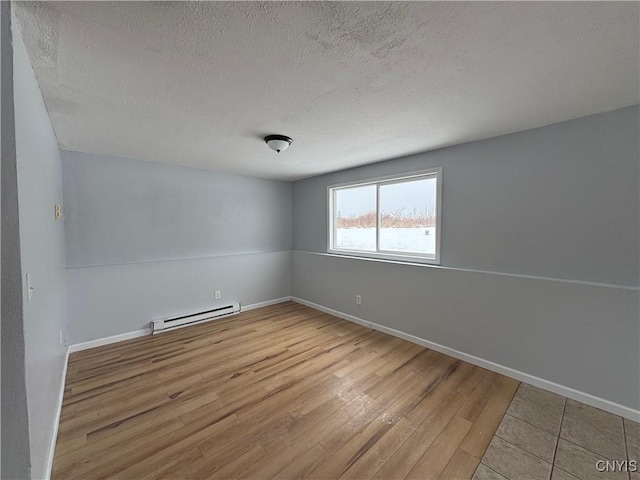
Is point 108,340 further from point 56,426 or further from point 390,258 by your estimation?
point 390,258

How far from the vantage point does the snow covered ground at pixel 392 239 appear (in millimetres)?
3148

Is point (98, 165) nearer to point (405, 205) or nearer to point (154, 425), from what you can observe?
point (154, 425)

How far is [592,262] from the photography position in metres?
2.08

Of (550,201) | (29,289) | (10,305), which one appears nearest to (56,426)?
(29,289)

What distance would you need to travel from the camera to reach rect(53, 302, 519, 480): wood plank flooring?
1535 mm

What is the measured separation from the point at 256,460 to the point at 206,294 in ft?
9.20

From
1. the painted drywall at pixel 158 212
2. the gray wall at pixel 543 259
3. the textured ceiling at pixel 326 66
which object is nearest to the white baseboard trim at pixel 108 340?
the painted drywall at pixel 158 212

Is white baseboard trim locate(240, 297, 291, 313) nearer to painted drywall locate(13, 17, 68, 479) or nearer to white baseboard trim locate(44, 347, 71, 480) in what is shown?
white baseboard trim locate(44, 347, 71, 480)

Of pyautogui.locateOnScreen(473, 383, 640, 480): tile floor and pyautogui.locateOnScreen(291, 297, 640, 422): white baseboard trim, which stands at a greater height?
pyautogui.locateOnScreen(291, 297, 640, 422): white baseboard trim

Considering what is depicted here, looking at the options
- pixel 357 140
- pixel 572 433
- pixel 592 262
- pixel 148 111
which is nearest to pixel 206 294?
pixel 148 111

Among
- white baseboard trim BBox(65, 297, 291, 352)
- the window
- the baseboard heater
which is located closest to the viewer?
white baseboard trim BBox(65, 297, 291, 352)

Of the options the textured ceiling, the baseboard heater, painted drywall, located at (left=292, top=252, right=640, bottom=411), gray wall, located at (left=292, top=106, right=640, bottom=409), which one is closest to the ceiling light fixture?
the textured ceiling

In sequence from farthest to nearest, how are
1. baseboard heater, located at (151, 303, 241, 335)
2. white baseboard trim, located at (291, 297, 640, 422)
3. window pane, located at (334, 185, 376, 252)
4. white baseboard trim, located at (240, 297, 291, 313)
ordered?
white baseboard trim, located at (240, 297, 291, 313), window pane, located at (334, 185, 376, 252), baseboard heater, located at (151, 303, 241, 335), white baseboard trim, located at (291, 297, 640, 422)

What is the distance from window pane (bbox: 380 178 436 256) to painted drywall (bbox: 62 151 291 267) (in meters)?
2.18
